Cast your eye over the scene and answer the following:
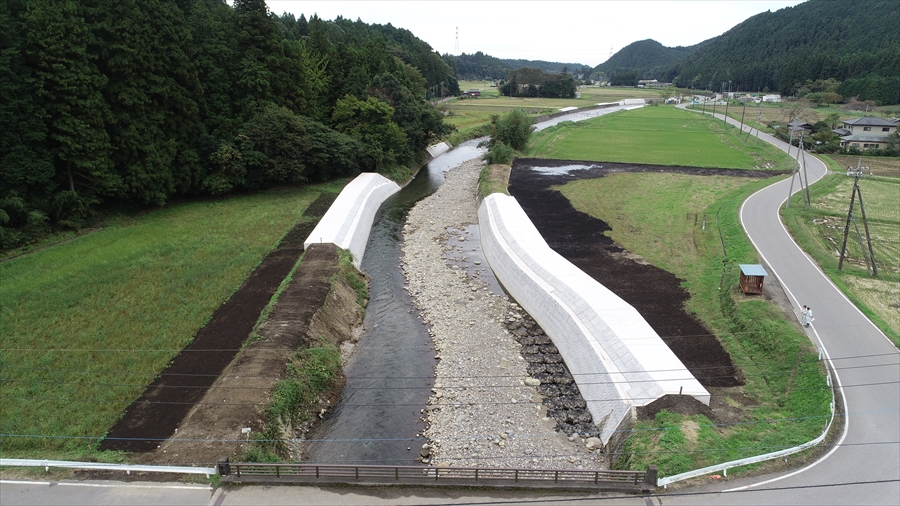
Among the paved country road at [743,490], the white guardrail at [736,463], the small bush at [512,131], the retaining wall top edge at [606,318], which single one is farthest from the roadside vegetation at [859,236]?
the small bush at [512,131]

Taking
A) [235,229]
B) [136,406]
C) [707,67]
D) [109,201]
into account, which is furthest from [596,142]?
[707,67]

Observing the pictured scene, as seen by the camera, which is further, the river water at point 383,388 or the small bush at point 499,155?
the small bush at point 499,155

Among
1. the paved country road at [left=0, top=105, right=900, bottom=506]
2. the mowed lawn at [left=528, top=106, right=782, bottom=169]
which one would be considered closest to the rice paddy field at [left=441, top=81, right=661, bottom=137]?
the mowed lawn at [left=528, top=106, right=782, bottom=169]

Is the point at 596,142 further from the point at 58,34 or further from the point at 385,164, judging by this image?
the point at 58,34

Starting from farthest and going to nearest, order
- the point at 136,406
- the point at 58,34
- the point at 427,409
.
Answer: the point at 58,34
the point at 427,409
the point at 136,406

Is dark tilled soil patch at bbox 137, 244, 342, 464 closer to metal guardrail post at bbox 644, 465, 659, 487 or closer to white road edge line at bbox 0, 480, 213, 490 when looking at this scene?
white road edge line at bbox 0, 480, 213, 490

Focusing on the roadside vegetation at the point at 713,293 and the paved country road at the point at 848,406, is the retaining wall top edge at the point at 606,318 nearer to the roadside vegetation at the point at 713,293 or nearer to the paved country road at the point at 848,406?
the roadside vegetation at the point at 713,293

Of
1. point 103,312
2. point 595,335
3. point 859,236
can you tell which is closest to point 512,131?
point 859,236
